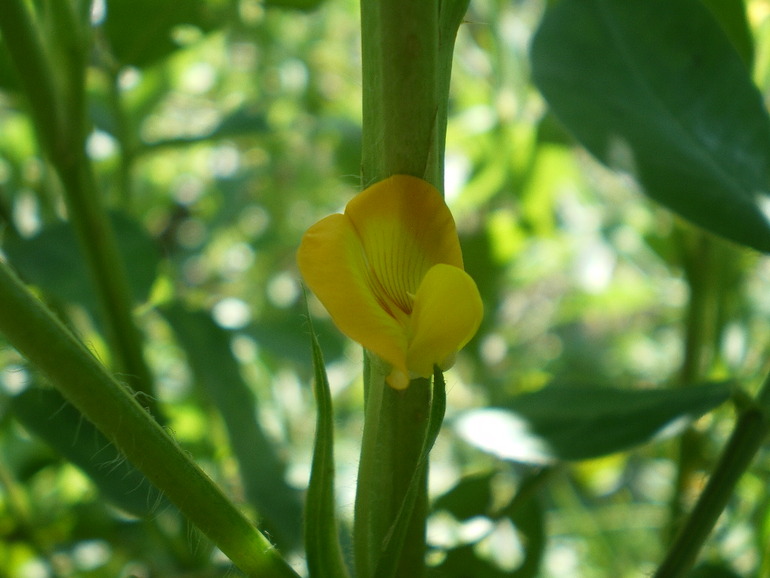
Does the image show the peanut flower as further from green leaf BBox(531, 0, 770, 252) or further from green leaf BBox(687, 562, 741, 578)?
green leaf BBox(687, 562, 741, 578)

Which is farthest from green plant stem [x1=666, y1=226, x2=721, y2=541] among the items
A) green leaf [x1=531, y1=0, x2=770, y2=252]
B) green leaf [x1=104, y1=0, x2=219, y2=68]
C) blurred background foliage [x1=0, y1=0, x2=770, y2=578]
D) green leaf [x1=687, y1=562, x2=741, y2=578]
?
green leaf [x1=104, y1=0, x2=219, y2=68]

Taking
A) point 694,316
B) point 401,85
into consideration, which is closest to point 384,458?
point 401,85

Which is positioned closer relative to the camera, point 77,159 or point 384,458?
point 384,458

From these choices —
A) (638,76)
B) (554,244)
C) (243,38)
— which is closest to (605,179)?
(554,244)

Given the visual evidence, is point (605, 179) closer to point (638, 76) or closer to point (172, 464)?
point (638, 76)

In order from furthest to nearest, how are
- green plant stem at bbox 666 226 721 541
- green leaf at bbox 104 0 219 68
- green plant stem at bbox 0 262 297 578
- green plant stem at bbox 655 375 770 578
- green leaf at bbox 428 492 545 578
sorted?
green plant stem at bbox 666 226 721 541, green leaf at bbox 104 0 219 68, green leaf at bbox 428 492 545 578, green plant stem at bbox 655 375 770 578, green plant stem at bbox 0 262 297 578

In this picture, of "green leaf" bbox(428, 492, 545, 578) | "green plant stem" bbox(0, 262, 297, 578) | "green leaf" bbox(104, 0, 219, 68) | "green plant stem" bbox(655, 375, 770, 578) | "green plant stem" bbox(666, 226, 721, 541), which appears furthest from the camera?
"green plant stem" bbox(666, 226, 721, 541)

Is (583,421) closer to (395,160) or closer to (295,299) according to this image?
(395,160)
